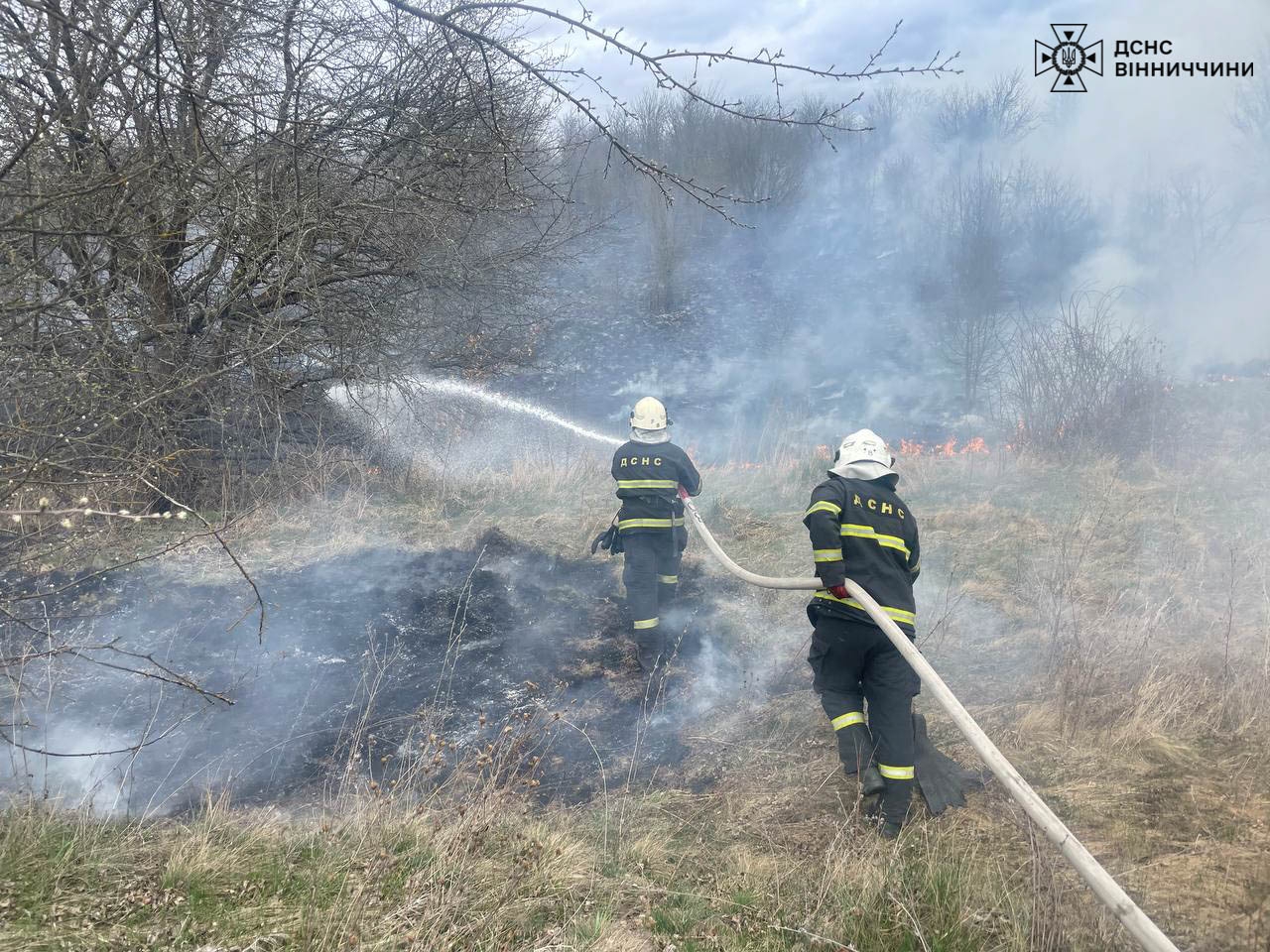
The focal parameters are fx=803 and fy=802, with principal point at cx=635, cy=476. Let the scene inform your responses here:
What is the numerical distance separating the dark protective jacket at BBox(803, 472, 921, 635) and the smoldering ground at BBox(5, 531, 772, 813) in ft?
4.43

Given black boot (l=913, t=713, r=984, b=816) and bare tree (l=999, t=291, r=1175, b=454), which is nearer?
black boot (l=913, t=713, r=984, b=816)

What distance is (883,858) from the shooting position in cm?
304

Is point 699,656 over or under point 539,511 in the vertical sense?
under

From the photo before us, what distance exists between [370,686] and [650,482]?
232 centimetres

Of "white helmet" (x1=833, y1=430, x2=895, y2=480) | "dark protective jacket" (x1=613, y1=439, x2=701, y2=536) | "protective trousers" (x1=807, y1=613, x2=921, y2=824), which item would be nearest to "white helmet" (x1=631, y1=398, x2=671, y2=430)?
"dark protective jacket" (x1=613, y1=439, x2=701, y2=536)

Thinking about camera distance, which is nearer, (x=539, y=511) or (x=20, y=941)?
(x=20, y=941)

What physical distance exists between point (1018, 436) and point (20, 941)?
9.87m

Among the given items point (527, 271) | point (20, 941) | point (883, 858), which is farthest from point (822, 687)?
point (527, 271)

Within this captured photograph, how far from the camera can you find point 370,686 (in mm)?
5211

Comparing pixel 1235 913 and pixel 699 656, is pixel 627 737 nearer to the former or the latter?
pixel 699 656

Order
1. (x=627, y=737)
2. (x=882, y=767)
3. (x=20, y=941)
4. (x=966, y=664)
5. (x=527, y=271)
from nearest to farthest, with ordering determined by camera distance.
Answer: (x=20, y=941)
(x=882, y=767)
(x=627, y=737)
(x=966, y=664)
(x=527, y=271)

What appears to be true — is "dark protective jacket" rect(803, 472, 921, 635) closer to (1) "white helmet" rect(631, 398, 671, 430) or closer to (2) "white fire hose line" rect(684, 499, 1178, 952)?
(2) "white fire hose line" rect(684, 499, 1178, 952)

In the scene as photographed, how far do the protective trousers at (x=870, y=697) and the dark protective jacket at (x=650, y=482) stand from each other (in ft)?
6.54

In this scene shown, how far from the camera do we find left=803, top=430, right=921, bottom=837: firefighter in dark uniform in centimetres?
365
